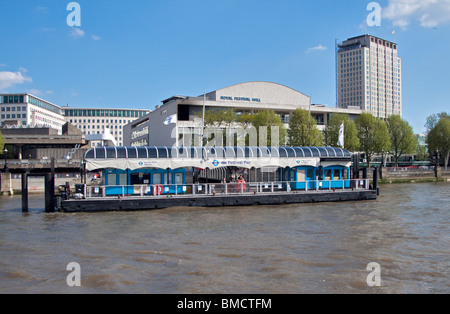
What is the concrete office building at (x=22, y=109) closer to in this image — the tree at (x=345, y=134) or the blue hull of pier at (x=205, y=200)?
the tree at (x=345, y=134)

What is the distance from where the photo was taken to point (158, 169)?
108 ft

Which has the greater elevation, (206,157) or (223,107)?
(223,107)

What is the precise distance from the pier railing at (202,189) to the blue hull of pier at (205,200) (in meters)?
0.59

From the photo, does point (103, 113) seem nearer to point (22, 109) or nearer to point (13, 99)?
point (13, 99)

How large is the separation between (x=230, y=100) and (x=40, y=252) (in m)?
65.7

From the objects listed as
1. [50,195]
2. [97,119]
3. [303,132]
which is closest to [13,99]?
[97,119]

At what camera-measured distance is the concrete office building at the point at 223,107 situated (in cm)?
7281

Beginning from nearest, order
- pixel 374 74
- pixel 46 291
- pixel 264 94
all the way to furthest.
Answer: pixel 46 291
pixel 264 94
pixel 374 74

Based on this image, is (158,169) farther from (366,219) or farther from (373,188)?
(373,188)

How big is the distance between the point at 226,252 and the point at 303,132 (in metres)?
49.8

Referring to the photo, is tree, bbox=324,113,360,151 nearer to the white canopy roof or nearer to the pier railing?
the white canopy roof

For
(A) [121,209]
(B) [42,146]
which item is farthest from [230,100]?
(A) [121,209]

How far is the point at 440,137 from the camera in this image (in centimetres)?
8700

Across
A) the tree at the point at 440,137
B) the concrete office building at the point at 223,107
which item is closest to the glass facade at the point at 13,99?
the concrete office building at the point at 223,107
